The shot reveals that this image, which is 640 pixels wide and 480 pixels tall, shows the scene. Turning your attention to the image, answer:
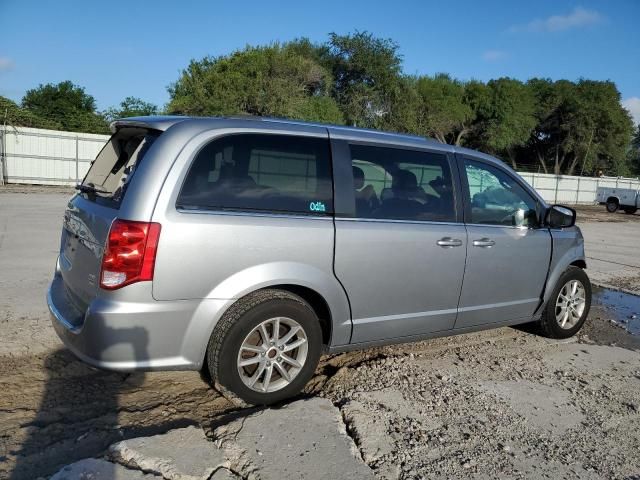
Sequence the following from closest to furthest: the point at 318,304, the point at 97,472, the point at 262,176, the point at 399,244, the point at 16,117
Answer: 1. the point at 97,472
2. the point at 262,176
3. the point at 318,304
4. the point at 399,244
5. the point at 16,117

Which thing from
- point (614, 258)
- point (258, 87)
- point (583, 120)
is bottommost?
point (614, 258)

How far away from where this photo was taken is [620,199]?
30156 millimetres

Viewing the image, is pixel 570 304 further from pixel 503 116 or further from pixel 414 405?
pixel 503 116

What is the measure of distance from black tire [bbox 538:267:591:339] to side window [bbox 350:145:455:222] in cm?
169

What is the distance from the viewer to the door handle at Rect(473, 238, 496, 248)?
438 centimetres

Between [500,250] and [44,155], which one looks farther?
[44,155]

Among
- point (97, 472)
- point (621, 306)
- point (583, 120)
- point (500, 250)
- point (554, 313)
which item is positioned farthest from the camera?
point (583, 120)

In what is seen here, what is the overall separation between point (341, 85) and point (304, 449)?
3641 centimetres

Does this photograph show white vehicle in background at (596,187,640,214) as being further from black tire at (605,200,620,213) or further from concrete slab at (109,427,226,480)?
concrete slab at (109,427,226,480)

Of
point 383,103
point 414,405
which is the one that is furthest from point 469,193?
point 383,103

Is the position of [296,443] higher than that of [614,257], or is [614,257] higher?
[614,257]

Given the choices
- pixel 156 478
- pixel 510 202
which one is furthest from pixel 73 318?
pixel 510 202

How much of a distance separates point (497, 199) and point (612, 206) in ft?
99.3

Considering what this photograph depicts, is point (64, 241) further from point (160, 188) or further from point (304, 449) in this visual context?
point (304, 449)
